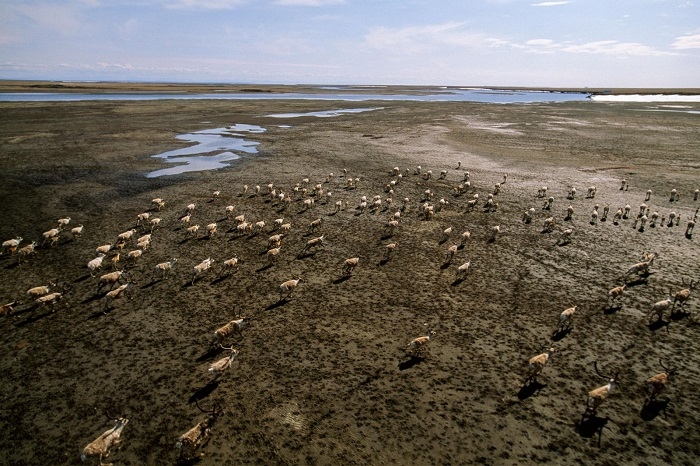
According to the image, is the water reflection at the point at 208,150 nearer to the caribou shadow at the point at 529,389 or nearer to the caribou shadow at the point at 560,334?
the caribou shadow at the point at 560,334

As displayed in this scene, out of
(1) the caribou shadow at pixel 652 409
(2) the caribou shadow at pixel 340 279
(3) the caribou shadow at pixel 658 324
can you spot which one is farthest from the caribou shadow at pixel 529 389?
(2) the caribou shadow at pixel 340 279

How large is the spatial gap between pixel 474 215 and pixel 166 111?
70.5 metres

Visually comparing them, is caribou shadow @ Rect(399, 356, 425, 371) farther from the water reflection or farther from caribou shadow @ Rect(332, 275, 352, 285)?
the water reflection

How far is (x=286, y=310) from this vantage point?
44.9 feet

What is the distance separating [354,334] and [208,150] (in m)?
34.6

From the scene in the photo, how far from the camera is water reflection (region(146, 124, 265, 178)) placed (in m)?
33.7

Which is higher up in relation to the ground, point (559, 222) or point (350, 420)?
point (559, 222)

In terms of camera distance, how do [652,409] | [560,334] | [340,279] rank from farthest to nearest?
[340,279], [560,334], [652,409]

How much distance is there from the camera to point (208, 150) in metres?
41.2

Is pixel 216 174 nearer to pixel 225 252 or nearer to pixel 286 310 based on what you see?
pixel 225 252

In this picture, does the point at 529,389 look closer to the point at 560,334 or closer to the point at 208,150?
the point at 560,334

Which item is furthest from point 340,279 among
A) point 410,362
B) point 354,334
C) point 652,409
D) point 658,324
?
point 658,324

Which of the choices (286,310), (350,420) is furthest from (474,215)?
(350,420)

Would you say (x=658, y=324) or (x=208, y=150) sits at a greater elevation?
(x=208, y=150)
